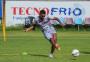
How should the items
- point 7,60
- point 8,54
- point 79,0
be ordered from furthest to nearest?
1. point 79,0
2. point 8,54
3. point 7,60

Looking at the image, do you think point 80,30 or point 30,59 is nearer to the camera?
point 30,59

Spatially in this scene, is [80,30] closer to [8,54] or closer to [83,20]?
[83,20]

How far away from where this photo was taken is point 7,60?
16625mm

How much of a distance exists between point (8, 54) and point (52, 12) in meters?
23.5

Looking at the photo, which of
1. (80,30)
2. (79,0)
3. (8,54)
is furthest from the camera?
(79,0)

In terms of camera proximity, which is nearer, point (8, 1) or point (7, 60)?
point (7, 60)

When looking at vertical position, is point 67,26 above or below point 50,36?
below

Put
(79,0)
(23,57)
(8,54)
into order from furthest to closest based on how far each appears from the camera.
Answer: (79,0), (8,54), (23,57)

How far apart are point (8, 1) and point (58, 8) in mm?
4701

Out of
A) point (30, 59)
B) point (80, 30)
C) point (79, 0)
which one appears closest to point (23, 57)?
point (30, 59)

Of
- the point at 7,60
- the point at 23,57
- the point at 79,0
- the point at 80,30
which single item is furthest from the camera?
the point at 79,0

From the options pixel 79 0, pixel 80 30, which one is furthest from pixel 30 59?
pixel 79 0

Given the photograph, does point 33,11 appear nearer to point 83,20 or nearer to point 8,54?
point 83,20

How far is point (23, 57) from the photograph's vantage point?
58.1 feet
